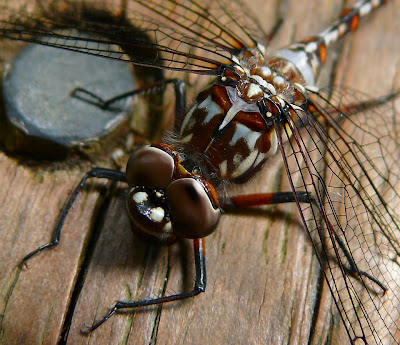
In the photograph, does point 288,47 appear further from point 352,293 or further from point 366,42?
point 352,293

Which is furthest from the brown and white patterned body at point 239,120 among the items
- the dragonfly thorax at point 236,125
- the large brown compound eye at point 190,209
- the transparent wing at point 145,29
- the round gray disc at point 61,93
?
the round gray disc at point 61,93

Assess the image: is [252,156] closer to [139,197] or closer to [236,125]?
[236,125]

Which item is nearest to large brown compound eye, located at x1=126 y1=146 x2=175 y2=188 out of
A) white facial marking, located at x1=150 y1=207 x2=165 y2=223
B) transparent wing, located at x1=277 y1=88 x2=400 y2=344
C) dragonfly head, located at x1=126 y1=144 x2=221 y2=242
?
dragonfly head, located at x1=126 y1=144 x2=221 y2=242

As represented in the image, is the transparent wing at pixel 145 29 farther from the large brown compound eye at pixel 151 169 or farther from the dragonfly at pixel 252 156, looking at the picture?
the large brown compound eye at pixel 151 169

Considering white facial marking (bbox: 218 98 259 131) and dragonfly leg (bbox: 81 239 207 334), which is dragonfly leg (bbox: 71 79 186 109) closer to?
white facial marking (bbox: 218 98 259 131)

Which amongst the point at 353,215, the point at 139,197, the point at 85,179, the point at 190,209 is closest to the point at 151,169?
the point at 139,197

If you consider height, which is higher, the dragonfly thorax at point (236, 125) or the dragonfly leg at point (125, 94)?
the dragonfly thorax at point (236, 125)

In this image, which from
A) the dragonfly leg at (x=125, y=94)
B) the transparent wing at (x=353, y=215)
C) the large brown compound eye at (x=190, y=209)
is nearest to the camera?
the large brown compound eye at (x=190, y=209)

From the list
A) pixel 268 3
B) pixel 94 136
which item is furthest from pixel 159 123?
pixel 268 3
